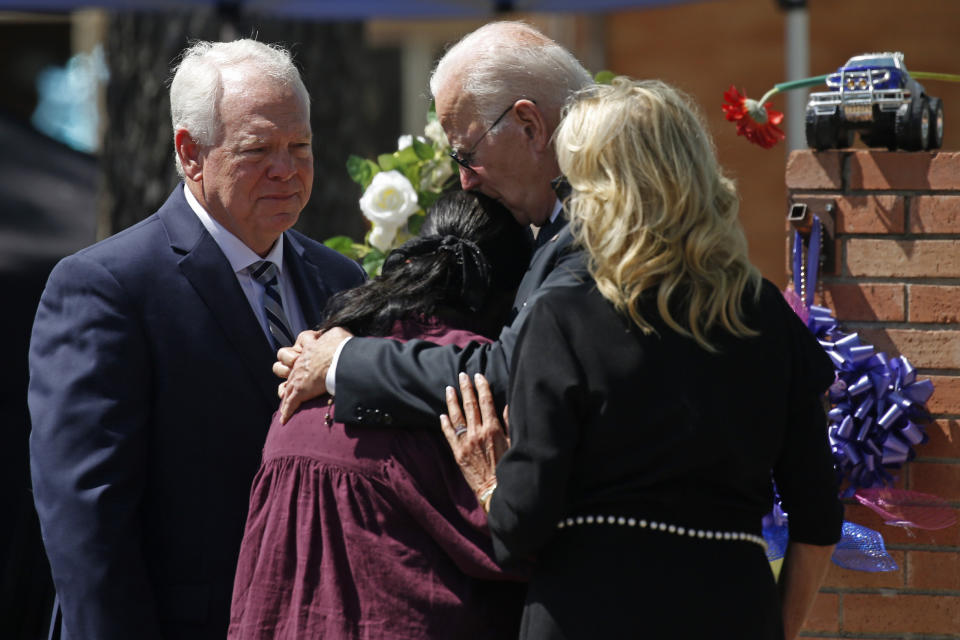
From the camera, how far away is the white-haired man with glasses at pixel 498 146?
7.12 feet

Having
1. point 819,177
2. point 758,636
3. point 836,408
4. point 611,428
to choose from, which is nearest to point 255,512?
point 611,428

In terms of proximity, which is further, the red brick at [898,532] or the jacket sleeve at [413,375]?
the red brick at [898,532]

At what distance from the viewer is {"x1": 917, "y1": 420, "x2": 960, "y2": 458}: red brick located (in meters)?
2.91

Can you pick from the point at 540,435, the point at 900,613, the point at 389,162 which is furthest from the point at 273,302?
the point at 900,613

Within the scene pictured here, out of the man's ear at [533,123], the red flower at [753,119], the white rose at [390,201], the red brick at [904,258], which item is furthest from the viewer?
the white rose at [390,201]

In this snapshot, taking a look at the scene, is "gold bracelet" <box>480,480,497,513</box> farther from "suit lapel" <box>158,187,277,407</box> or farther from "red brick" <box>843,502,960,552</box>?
"red brick" <box>843,502,960,552</box>

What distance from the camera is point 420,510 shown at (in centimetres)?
206

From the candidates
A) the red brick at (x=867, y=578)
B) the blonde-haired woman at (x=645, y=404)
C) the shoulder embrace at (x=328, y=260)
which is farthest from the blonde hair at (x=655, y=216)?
the red brick at (x=867, y=578)

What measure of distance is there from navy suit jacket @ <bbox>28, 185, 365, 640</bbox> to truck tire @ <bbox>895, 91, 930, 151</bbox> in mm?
1479

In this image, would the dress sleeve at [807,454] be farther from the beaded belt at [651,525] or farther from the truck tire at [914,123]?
the truck tire at [914,123]

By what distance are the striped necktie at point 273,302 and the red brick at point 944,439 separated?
1446 millimetres

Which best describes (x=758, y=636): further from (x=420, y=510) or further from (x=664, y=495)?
(x=420, y=510)

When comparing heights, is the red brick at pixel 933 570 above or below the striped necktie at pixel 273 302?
below

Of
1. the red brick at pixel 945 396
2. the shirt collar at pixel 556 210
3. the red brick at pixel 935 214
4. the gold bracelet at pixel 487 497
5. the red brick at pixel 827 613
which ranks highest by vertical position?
the shirt collar at pixel 556 210
